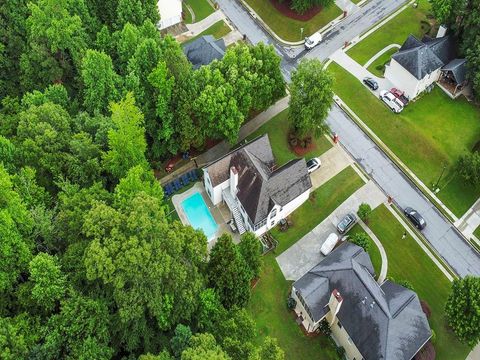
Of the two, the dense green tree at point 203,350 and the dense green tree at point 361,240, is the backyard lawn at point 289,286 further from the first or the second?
the dense green tree at point 203,350

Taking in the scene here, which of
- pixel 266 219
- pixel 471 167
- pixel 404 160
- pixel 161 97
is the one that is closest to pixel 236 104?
pixel 161 97

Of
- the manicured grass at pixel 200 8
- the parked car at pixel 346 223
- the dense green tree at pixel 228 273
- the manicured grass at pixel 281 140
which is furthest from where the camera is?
the manicured grass at pixel 200 8

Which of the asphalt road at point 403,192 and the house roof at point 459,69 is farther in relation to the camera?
the house roof at point 459,69

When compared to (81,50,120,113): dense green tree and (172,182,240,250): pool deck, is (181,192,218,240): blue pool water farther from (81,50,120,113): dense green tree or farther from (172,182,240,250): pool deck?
(81,50,120,113): dense green tree

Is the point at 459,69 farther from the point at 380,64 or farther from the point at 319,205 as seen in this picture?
the point at 319,205

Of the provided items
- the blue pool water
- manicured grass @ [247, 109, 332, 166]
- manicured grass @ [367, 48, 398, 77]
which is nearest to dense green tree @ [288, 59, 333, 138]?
manicured grass @ [247, 109, 332, 166]

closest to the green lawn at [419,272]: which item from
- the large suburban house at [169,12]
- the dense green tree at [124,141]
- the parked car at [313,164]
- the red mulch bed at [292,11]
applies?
the parked car at [313,164]

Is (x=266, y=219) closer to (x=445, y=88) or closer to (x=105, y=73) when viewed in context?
(x=105, y=73)
